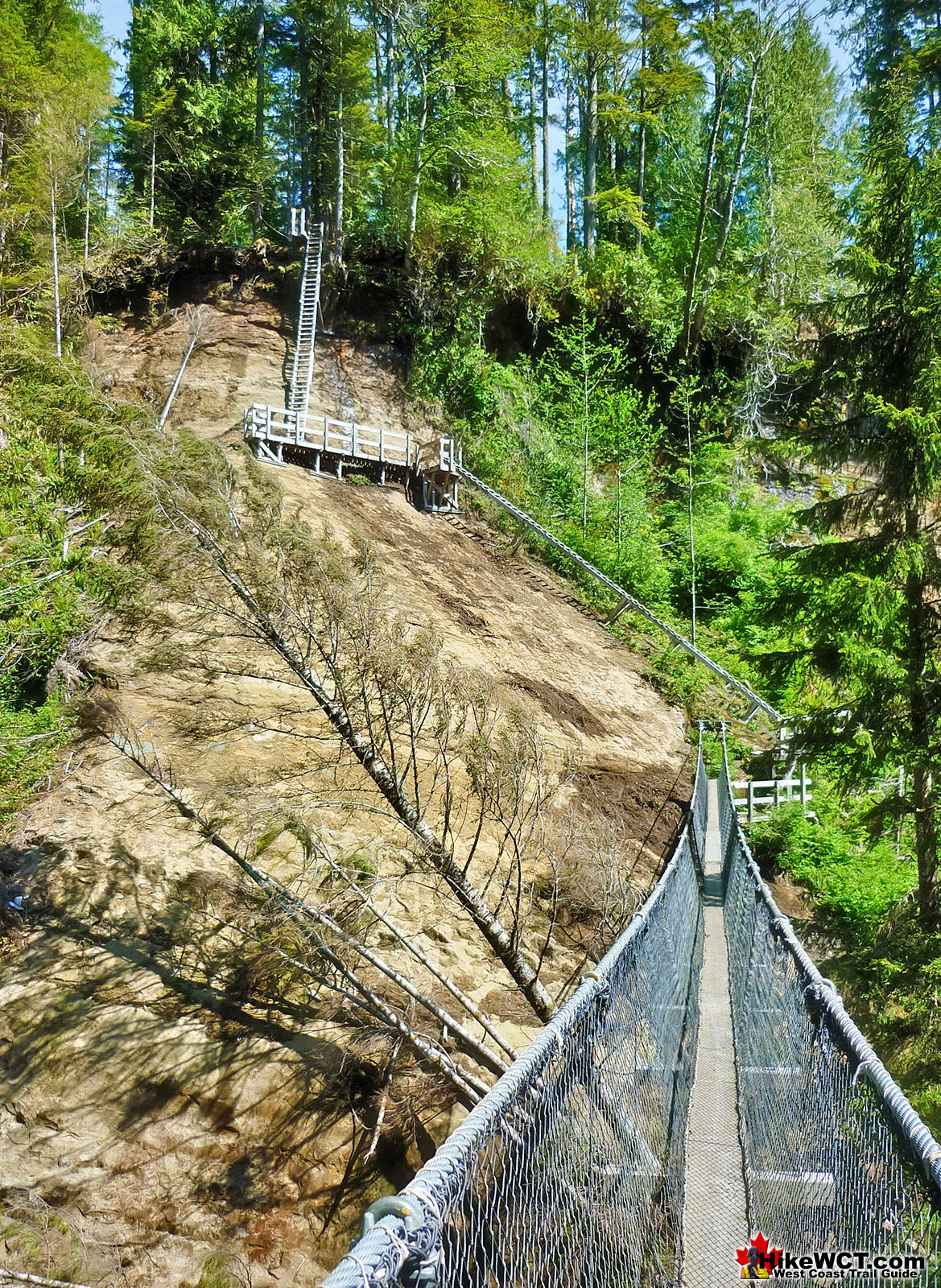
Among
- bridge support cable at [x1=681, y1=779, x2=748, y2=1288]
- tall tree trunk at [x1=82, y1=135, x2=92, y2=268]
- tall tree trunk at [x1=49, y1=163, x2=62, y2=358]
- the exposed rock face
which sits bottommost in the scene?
the exposed rock face

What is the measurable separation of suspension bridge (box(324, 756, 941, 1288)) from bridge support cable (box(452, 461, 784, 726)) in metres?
13.6

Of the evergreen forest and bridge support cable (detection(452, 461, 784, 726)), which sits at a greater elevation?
the evergreen forest

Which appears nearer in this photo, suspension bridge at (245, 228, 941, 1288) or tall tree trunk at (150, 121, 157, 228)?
suspension bridge at (245, 228, 941, 1288)

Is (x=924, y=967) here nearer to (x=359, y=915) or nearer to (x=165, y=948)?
(x=359, y=915)

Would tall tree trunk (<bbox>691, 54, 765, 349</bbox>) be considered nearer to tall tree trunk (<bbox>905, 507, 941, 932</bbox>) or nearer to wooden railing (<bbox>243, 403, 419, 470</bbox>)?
wooden railing (<bbox>243, 403, 419, 470</bbox>)

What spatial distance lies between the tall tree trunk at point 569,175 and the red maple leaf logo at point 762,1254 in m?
30.8

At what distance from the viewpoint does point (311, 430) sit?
19.7m

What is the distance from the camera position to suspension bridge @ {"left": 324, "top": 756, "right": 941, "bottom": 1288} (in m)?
1.90

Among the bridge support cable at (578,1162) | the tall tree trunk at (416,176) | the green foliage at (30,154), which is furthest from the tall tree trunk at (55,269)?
the bridge support cable at (578,1162)

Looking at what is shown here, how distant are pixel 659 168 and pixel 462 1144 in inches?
1386

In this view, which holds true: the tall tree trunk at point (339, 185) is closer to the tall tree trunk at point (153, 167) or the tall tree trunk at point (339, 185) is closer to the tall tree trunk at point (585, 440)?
the tall tree trunk at point (153, 167)

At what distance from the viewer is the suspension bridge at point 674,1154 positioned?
1897 mm

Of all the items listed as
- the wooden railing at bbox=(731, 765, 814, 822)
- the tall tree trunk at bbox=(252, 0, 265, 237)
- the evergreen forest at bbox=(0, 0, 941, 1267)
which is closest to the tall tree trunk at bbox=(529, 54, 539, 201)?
the evergreen forest at bbox=(0, 0, 941, 1267)

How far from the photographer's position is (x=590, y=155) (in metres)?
28.0
